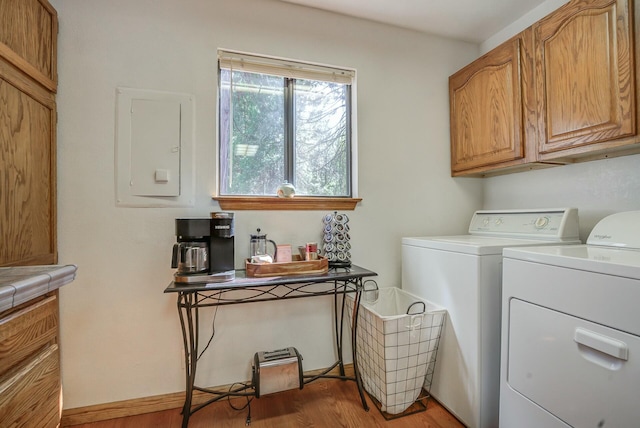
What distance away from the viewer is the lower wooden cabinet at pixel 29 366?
0.72 m

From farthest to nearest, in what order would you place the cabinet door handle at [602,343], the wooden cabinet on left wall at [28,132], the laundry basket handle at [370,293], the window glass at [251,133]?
the laundry basket handle at [370,293]
the window glass at [251,133]
the wooden cabinet on left wall at [28,132]
the cabinet door handle at [602,343]

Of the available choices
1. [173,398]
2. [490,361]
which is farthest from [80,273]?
[490,361]

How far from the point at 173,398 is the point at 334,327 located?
3.47 feet

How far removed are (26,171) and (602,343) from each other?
7.93 ft

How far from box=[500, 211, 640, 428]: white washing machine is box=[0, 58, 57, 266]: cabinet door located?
2.21 m

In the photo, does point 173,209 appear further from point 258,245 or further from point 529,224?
point 529,224

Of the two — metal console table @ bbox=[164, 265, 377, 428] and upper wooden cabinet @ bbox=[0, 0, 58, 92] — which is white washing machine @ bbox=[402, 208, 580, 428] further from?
upper wooden cabinet @ bbox=[0, 0, 58, 92]

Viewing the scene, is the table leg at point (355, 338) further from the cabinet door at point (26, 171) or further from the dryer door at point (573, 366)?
the cabinet door at point (26, 171)

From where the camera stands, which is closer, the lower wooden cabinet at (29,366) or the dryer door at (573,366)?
the lower wooden cabinet at (29,366)

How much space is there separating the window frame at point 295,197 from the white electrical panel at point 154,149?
7.4 inches

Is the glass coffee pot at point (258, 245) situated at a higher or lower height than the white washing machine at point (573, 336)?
higher

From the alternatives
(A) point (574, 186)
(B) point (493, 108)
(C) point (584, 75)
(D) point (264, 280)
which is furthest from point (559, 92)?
(D) point (264, 280)

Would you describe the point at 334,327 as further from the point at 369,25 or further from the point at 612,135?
the point at 369,25

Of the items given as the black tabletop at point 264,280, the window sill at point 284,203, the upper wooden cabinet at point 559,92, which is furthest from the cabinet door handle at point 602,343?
the window sill at point 284,203
